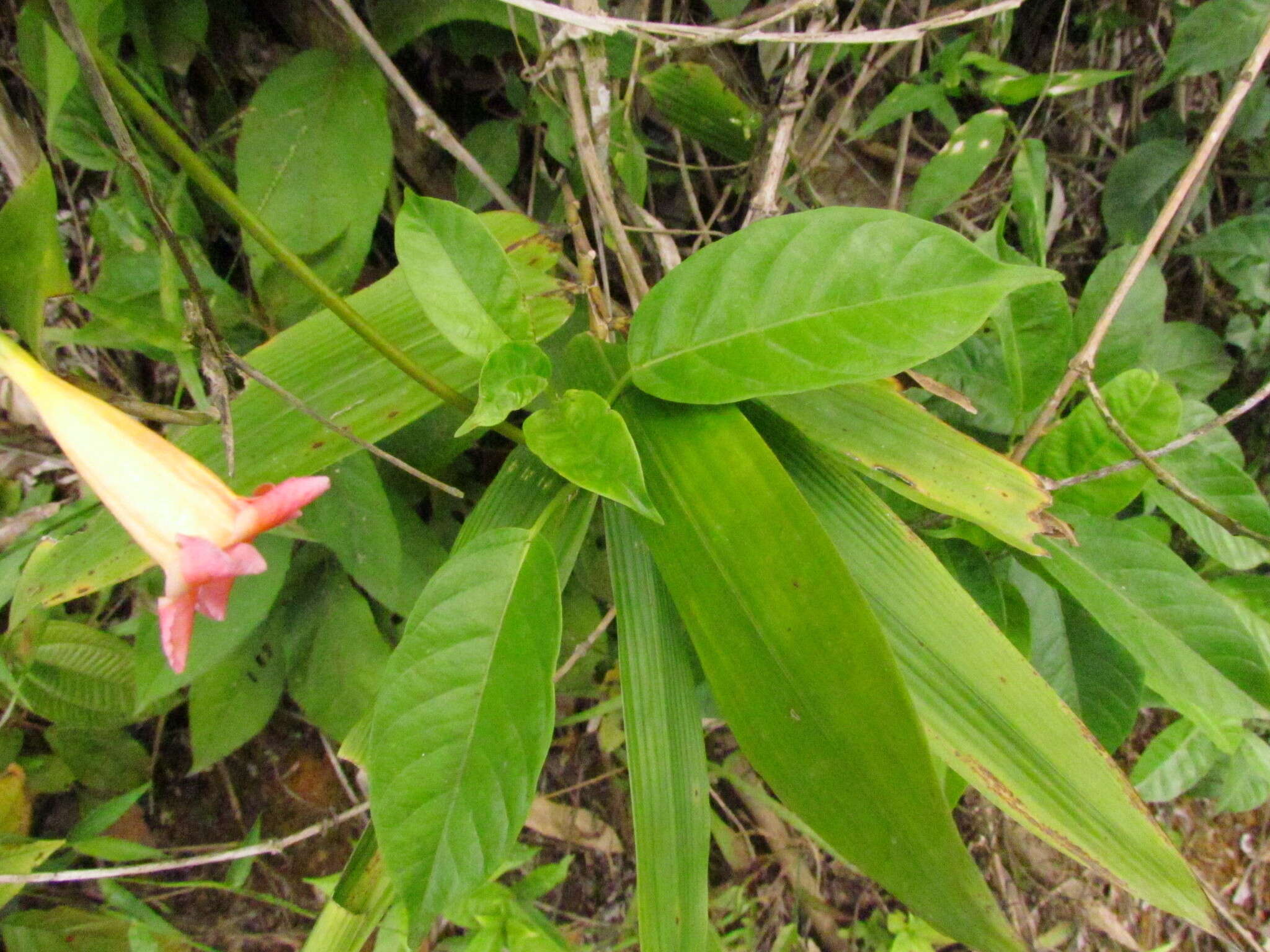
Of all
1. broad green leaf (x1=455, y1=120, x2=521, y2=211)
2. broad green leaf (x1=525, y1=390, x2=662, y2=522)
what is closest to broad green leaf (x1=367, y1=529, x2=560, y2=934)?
broad green leaf (x1=525, y1=390, x2=662, y2=522)

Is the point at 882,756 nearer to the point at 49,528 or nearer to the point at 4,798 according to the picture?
the point at 49,528

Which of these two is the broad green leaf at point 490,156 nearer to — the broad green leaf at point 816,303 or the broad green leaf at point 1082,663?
the broad green leaf at point 816,303

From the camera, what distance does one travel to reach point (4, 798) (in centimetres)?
99

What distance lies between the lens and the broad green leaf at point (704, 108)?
0.86 m

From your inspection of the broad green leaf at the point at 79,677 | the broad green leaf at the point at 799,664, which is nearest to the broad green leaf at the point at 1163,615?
the broad green leaf at the point at 799,664

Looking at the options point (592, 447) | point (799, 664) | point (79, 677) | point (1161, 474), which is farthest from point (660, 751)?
point (79, 677)

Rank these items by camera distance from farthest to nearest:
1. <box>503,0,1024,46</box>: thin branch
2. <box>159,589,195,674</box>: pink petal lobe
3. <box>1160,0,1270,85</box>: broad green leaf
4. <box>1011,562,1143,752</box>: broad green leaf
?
<box>1160,0,1270,85</box>: broad green leaf, <box>1011,562,1143,752</box>: broad green leaf, <box>503,0,1024,46</box>: thin branch, <box>159,589,195,674</box>: pink petal lobe

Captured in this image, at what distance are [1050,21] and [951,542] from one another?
0.88m

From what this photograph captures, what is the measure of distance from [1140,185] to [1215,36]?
0.68 feet

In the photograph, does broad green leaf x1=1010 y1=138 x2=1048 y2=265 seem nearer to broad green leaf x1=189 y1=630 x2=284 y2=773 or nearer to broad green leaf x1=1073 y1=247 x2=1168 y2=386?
broad green leaf x1=1073 y1=247 x2=1168 y2=386

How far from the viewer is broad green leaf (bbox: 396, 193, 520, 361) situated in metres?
0.56

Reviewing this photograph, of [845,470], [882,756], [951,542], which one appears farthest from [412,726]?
[951,542]

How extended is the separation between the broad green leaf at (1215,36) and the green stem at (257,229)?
949 mm

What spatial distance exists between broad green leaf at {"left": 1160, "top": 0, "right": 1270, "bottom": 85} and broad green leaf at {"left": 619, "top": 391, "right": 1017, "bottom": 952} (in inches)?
31.4
